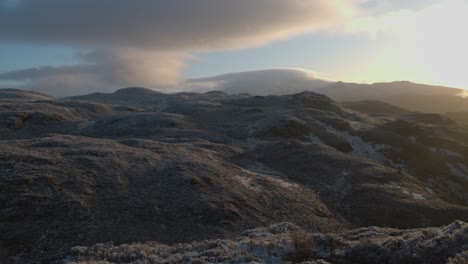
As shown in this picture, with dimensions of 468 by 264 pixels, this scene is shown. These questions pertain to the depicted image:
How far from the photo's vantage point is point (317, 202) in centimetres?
4303

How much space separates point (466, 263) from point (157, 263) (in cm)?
1306

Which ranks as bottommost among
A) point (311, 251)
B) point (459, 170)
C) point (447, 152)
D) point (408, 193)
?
point (459, 170)

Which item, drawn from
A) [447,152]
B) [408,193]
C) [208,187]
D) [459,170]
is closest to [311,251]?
[208,187]

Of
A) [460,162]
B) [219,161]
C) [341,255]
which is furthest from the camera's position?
[460,162]

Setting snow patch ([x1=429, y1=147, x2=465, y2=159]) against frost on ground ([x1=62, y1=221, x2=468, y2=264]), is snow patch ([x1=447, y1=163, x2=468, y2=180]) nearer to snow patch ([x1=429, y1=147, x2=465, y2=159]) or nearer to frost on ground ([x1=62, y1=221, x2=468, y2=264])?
snow patch ([x1=429, y1=147, x2=465, y2=159])

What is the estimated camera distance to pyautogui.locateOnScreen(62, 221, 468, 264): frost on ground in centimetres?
1869

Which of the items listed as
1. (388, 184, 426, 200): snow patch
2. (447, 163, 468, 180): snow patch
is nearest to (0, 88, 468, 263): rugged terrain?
(388, 184, 426, 200): snow patch

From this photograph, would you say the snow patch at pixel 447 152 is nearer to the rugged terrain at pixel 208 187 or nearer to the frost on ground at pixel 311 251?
the rugged terrain at pixel 208 187

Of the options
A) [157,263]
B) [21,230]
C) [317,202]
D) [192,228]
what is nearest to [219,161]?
[317,202]

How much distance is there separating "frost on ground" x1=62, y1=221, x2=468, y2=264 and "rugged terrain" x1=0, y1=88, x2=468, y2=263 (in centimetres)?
21

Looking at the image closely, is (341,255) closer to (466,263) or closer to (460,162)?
(466,263)

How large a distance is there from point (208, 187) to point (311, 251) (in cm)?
2112

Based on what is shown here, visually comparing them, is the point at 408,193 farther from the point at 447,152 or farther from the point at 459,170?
the point at 447,152

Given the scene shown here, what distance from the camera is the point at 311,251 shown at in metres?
20.2
